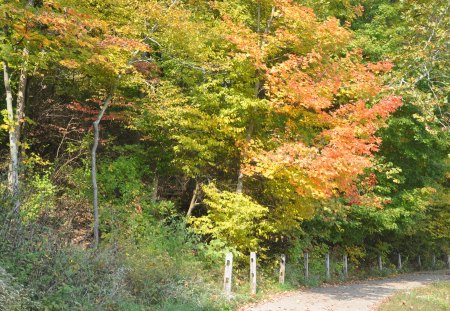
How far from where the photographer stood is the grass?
1101cm

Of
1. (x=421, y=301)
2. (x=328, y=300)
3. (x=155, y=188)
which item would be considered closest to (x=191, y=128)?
(x=155, y=188)

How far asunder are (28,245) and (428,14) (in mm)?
16380

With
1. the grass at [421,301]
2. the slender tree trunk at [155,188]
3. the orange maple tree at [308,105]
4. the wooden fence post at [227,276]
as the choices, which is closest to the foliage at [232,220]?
the orange maple tree at [308,105]

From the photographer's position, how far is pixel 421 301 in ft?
39.8

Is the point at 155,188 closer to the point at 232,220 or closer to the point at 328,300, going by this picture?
the point at 232,220

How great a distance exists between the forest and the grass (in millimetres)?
3275

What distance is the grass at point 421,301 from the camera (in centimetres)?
1101

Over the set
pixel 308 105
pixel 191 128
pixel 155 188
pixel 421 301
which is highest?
pixel 308 105

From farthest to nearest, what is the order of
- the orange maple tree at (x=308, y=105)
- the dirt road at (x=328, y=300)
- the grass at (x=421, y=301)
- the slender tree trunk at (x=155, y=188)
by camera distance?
the slender tree trunk at (x=155, y=188) < the orange maple tree at (x=308, y=105) < the grass at (x=421, y=301) < the dirt road at (x=328, y=300)

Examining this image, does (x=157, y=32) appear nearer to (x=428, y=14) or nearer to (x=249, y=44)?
(x=249, y=44)

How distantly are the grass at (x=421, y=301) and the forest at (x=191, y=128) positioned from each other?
3.28 m

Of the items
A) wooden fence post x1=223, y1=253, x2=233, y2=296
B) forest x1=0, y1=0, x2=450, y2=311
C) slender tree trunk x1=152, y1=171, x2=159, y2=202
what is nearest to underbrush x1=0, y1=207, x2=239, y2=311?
forest x1=0, y1=0, x2=450, y2=311

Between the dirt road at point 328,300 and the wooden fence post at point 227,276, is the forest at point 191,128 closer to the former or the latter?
the wooden fence post at point 227,276

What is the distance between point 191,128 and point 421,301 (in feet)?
27.3
